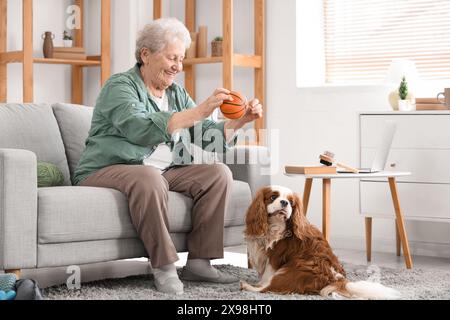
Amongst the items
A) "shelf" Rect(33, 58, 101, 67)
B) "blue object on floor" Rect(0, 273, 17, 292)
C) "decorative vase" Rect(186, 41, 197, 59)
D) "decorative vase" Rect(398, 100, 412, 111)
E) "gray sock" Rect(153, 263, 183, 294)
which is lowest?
"gray sock" Rect(153, 263, 183, 294)

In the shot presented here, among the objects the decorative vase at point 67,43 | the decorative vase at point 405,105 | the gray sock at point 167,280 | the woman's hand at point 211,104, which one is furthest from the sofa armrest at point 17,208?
the decorative vase at point 67,43

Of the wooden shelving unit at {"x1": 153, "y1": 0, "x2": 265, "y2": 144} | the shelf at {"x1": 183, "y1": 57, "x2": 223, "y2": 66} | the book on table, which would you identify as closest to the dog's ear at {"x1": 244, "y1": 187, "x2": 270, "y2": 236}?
the book on table

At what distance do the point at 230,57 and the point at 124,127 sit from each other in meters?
2.03

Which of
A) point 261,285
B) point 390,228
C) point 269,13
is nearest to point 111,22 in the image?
point 269,13

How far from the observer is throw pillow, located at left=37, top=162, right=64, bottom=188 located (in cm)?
330

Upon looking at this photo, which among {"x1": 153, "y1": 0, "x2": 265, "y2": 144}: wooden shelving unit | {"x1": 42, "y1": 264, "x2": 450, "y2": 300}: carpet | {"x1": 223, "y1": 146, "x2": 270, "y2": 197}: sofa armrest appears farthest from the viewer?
{"x1": 153, "y1": 0, "x2": 265, "y2": 144}: wooden shelving unit

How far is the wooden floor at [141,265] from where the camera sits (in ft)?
11.5

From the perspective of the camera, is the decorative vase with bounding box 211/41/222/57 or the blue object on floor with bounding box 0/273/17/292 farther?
the decorative vase with bounding box 211/41/222/57

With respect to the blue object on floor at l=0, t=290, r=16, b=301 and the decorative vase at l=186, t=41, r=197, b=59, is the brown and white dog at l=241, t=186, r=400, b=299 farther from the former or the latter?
the decorative vase at l=186, t=41, r=197, b=59

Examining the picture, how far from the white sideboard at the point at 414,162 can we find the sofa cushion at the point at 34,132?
165 centimetres

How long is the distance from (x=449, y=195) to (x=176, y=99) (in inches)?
59.3

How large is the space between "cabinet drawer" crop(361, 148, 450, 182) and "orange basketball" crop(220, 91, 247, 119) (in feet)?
4.36

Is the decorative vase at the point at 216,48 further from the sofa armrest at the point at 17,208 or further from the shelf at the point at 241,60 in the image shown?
the sofa armrest at the point at 17,208

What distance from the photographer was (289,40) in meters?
5.11
